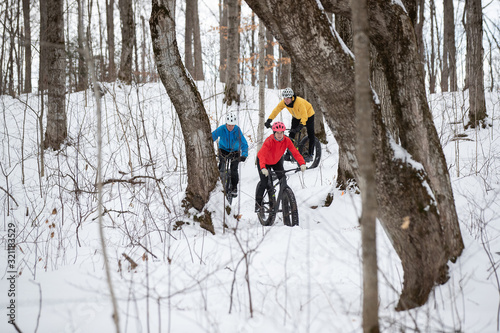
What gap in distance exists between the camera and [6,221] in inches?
220

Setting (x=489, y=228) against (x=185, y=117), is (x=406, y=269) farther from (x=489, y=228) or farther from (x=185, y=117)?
(x=185, y=117)

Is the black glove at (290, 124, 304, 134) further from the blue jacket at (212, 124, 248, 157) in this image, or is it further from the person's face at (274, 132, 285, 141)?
the person's face at (274, 132, 285, 141)

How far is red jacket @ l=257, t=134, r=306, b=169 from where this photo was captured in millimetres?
5543

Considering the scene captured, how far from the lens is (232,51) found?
1132 centimetres

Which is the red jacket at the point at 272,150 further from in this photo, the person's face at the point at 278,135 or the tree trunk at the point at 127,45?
the tree trunk at the point at 127,45

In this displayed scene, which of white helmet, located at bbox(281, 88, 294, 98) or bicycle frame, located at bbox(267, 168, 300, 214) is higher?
white helmet, located at bbox(281, 88, 294, 98)

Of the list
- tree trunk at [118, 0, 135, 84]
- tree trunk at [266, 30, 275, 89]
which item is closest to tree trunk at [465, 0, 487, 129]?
tree trunk at [266, 30, 275, 89]

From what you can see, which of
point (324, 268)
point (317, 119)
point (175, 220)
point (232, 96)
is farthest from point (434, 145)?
point (232, 96)

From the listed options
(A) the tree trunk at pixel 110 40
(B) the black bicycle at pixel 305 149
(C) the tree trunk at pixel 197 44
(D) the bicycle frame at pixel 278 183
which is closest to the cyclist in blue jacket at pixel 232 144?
(D) the bicycle frame at pixel 278 183

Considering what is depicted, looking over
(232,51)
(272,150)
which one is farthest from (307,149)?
(232,51)

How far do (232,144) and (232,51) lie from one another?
236 inches

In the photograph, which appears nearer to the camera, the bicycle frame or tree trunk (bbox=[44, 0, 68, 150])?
the bicycle frame

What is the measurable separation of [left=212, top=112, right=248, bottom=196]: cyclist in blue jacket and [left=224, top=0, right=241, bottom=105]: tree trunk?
5756mm

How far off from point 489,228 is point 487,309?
1864 mm
